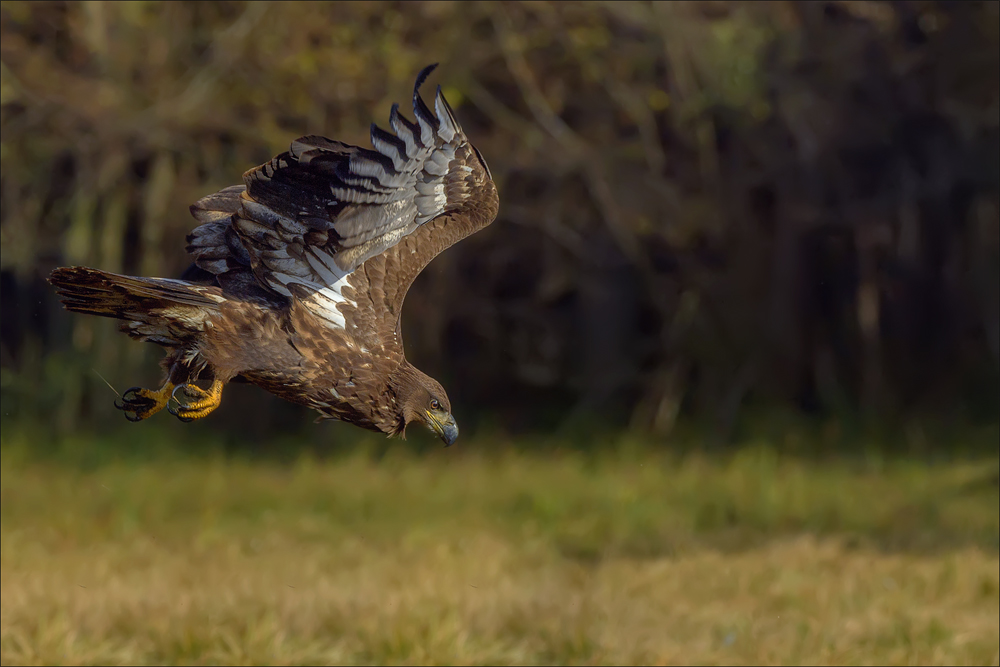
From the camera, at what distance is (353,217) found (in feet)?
13.3

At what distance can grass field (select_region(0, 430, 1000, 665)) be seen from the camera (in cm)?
627

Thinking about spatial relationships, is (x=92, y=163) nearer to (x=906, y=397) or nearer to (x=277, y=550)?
(x=277, y=550)

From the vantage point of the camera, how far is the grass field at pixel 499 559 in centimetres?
627

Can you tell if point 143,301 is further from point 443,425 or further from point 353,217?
point 443,425

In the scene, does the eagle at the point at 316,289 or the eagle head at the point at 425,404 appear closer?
the eagle at the point at 316,289

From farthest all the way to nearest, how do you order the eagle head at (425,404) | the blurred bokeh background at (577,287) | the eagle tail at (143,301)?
the blurred bokeh background at (577,287) < the eagle head at (425,404) < the eagle tail at (143,301)

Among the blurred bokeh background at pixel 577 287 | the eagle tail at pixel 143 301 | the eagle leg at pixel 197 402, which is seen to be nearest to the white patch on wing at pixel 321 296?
the eagle tail at pixel 143 301

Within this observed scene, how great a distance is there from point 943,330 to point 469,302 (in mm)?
3828

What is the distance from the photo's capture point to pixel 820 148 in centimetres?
1100

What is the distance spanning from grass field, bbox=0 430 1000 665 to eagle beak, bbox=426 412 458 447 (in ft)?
6.35

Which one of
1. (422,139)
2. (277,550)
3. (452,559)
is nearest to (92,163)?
(277,550)

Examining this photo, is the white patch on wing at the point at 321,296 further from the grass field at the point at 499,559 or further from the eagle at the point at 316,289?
the grass field at the point at 499,559

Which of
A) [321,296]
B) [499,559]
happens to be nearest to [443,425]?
[321,296]

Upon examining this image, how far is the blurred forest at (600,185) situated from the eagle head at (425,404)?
5.98m
